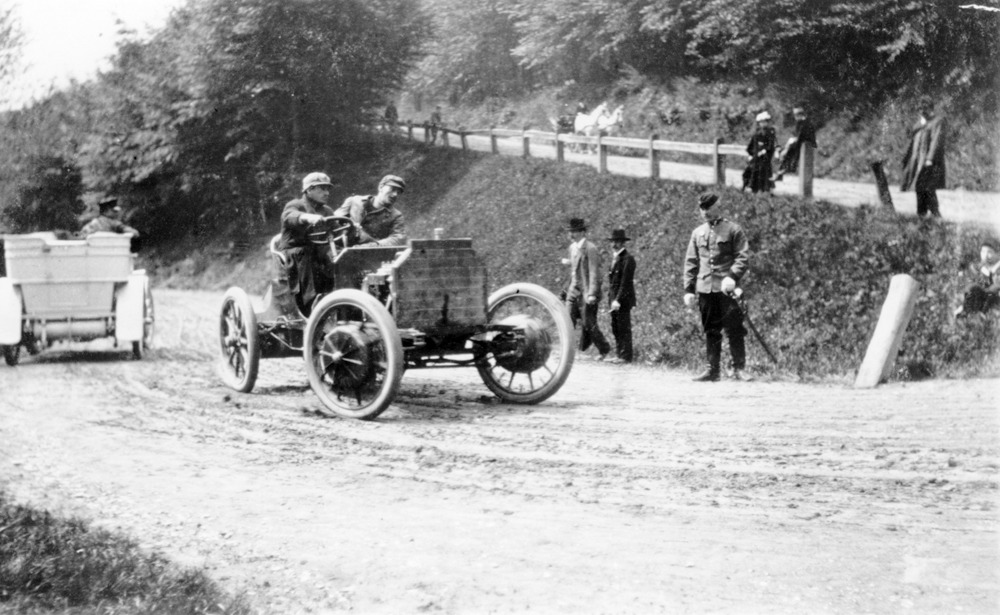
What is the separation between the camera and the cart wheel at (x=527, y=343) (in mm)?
7719

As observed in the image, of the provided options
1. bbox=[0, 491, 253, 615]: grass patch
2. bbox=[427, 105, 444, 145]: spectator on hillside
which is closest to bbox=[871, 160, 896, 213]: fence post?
bbox=[427, 105, 444, 145]: spectator on hillside

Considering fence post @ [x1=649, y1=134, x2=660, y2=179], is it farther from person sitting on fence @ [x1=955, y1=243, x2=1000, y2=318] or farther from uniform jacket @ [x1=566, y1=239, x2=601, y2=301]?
person sitting on fence @ [x1=955, y1=243, x2=1000, y2=318]

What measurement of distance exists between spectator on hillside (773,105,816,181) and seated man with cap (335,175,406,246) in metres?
7.31

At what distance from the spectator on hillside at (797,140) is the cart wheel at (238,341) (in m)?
8.33

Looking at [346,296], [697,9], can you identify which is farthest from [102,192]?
[697,9]

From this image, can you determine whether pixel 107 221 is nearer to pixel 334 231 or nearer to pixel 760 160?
pixel 334 231

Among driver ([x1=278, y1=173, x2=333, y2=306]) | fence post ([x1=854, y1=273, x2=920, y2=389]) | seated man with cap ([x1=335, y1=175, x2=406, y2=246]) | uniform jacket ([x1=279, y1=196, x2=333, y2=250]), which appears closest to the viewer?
fence post ([x1=854, y1=273, x2=920, y2=389])

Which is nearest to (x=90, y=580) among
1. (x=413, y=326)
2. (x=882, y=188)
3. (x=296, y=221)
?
(x=413, y=326)

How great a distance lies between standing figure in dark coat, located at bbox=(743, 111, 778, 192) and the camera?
49.1 feet

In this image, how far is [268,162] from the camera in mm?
12016

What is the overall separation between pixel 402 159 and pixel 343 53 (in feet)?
5.69

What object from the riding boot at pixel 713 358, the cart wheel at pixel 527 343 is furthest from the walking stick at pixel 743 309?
the cart wheel at pixel 527 343

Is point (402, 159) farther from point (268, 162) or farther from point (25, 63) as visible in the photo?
point (25, 63)

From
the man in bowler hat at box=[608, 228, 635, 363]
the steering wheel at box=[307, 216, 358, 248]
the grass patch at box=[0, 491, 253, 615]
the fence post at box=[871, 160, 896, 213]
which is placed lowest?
the grass patch at box=[0, 491, 253, 615]
